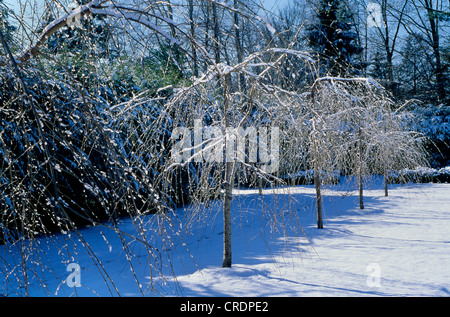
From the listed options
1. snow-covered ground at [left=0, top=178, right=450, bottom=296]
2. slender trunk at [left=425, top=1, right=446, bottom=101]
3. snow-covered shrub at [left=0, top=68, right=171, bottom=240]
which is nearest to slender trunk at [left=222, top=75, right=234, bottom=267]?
snow-covered ground at [left=0, top=178, right=450, bottom=296]

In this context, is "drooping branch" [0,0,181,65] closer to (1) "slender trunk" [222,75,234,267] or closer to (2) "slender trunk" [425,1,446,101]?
(1) "slender trunk" [222,75,234,267]

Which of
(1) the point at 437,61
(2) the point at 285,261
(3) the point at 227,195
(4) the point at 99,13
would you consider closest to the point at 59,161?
(4) the point at 99,13

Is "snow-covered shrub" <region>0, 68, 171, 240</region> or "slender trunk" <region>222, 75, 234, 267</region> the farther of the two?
"slender trunk" <region>222, 75, 234, 267</region>

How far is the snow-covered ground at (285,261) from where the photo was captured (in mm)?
3043

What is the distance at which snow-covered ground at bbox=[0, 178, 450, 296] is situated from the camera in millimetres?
3043

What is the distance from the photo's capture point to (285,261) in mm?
4016

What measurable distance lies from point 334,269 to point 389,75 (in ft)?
53.0

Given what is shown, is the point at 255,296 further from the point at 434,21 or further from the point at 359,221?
the point at 434,21

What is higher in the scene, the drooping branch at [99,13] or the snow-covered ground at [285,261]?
the drooping branch at [99,13]

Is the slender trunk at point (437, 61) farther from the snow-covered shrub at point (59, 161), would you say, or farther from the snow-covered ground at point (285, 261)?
the snow-covered shrub at point (59, 161)

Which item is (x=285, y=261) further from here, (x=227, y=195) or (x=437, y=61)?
(x=437, y=61)

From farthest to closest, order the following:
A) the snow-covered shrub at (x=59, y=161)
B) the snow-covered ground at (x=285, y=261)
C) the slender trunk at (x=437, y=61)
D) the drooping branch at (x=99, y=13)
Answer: the slender trunk at (x=437, y=61) < the snow-covered ground at (x=285, y=261) < the drooping branch at (x=99, y=13) < the snow-covered shrub at (x=59, y=161)

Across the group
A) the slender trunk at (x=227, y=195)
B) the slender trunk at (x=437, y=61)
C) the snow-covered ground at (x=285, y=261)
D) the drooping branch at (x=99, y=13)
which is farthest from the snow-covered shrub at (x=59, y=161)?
the slender trunk at (x=437, y=61)

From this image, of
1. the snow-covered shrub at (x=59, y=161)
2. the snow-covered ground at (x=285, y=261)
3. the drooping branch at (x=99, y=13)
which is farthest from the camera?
the snow-covered ground at (x=285, y=261)
